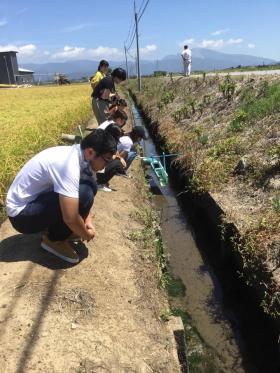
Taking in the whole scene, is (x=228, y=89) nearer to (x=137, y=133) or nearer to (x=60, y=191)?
(x=137, y=133)

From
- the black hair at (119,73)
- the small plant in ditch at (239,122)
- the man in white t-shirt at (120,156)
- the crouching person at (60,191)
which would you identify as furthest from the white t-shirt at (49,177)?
the small plant in ditch at (239,122)

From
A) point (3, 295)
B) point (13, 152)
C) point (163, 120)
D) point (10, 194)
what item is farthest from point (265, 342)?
point (163, 120)

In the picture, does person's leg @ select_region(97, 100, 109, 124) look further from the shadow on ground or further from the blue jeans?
the blue jeans

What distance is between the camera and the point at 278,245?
15.6 ft

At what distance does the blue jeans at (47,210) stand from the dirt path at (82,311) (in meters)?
0.44

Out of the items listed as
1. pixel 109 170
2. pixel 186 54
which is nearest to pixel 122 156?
pixel 109 170

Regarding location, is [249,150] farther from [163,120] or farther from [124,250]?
[163,120]

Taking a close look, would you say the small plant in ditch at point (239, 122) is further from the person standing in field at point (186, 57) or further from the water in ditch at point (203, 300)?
the person standing in field at point (186, 57)

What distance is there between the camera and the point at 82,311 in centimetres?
371

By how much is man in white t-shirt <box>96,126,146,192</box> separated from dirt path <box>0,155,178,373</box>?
1.81m

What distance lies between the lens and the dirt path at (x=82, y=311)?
3.21 metres

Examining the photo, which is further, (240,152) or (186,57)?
(186,57)

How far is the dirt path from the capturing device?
3.21 metres

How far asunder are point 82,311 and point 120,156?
3.50m
